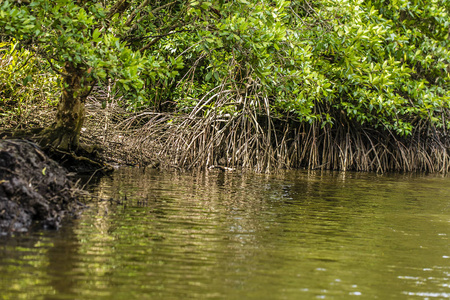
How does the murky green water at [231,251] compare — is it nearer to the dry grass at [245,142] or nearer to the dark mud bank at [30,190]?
the dark mud bank at [30,190]

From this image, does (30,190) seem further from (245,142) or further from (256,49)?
(245,142)

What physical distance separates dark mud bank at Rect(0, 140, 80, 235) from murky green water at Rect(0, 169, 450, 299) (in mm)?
210

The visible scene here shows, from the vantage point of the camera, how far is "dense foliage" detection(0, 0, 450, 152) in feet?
19.4

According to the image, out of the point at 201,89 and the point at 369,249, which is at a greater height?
the point at 201,89

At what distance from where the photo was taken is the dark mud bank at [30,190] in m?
4.10

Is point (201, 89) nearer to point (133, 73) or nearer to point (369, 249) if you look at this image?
point (133, 73)

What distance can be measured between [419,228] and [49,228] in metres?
3.16

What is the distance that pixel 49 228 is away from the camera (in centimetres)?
411

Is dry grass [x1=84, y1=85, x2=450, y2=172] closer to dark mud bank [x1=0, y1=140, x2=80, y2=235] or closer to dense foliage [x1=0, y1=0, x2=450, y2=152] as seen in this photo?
dense foliage [x1=0, y1=0, x2=450, y2=152]

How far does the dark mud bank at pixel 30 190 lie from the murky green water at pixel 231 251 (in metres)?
0.21

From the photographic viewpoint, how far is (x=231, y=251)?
3.79 meters

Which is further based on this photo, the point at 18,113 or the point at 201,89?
the point at 201,89

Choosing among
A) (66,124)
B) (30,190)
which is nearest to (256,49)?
(66,124)

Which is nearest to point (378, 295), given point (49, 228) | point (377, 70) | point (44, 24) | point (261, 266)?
point (261, 266)
